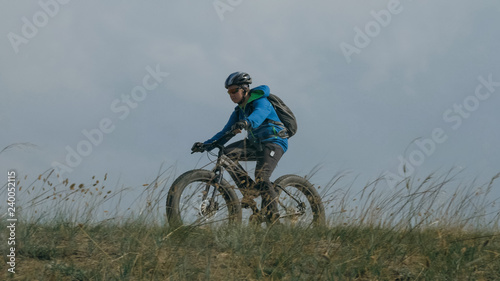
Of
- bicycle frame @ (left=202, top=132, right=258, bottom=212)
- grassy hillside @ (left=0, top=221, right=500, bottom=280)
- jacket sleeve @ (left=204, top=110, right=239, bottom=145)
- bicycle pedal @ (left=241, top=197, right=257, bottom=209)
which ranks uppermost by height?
jacket sleeve @ (left=204, top=110, right=239, bottom=145)

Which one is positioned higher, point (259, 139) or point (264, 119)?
point (264, 119)

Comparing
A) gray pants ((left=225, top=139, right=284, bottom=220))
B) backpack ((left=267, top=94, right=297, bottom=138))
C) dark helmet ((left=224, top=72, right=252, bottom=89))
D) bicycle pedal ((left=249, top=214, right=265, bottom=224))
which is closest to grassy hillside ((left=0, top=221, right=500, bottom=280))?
bicycle pedal ((left=249, top=214, right=265, bottom=224))

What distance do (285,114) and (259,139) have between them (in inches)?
22.5

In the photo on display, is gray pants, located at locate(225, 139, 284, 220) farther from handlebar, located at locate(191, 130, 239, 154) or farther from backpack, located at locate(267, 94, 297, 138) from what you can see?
backpack, located at locate(267, 94, 297, 138)

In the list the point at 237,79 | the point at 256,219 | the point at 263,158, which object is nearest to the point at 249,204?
the point at 256,219

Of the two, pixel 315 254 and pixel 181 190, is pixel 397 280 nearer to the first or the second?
pixel 315 254

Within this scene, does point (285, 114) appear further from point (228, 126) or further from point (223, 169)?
point (223, 169)

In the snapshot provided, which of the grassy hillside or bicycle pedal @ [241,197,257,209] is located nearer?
the grassy hillside

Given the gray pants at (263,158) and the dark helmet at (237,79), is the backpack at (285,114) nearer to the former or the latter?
the gray pants at (263,158)

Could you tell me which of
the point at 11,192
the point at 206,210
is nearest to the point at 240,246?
the point at 206,210

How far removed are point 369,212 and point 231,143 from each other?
6.90 ft

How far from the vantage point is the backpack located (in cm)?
761

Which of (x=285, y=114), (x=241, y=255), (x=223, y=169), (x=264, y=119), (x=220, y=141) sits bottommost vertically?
(x=241, y=255)

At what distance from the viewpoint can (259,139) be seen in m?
7.35
